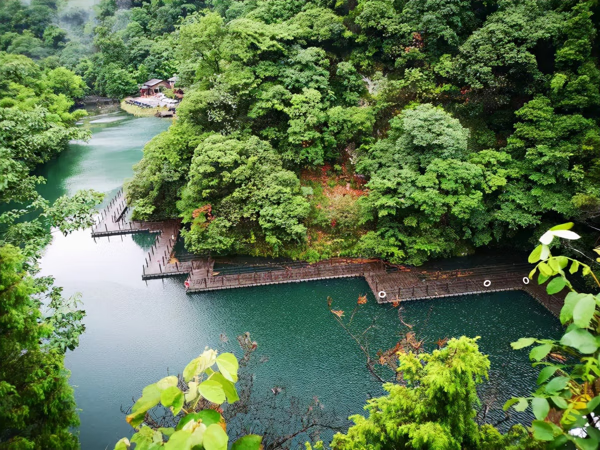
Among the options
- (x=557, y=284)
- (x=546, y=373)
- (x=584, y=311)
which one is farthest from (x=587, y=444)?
(x=557, y=284)

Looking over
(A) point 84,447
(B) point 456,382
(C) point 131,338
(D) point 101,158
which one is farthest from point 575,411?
(D) point 101,158

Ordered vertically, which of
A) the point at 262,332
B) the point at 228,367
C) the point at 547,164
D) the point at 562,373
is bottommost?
the point at 262,332

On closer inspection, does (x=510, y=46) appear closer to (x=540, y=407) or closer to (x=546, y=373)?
(x=546, y=373)

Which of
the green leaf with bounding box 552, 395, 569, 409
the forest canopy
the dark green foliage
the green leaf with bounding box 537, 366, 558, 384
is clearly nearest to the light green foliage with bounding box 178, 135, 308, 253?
the forest canopy

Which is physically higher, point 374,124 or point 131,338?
point 374,124

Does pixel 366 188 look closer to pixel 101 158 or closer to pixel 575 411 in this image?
pixel 575 411
